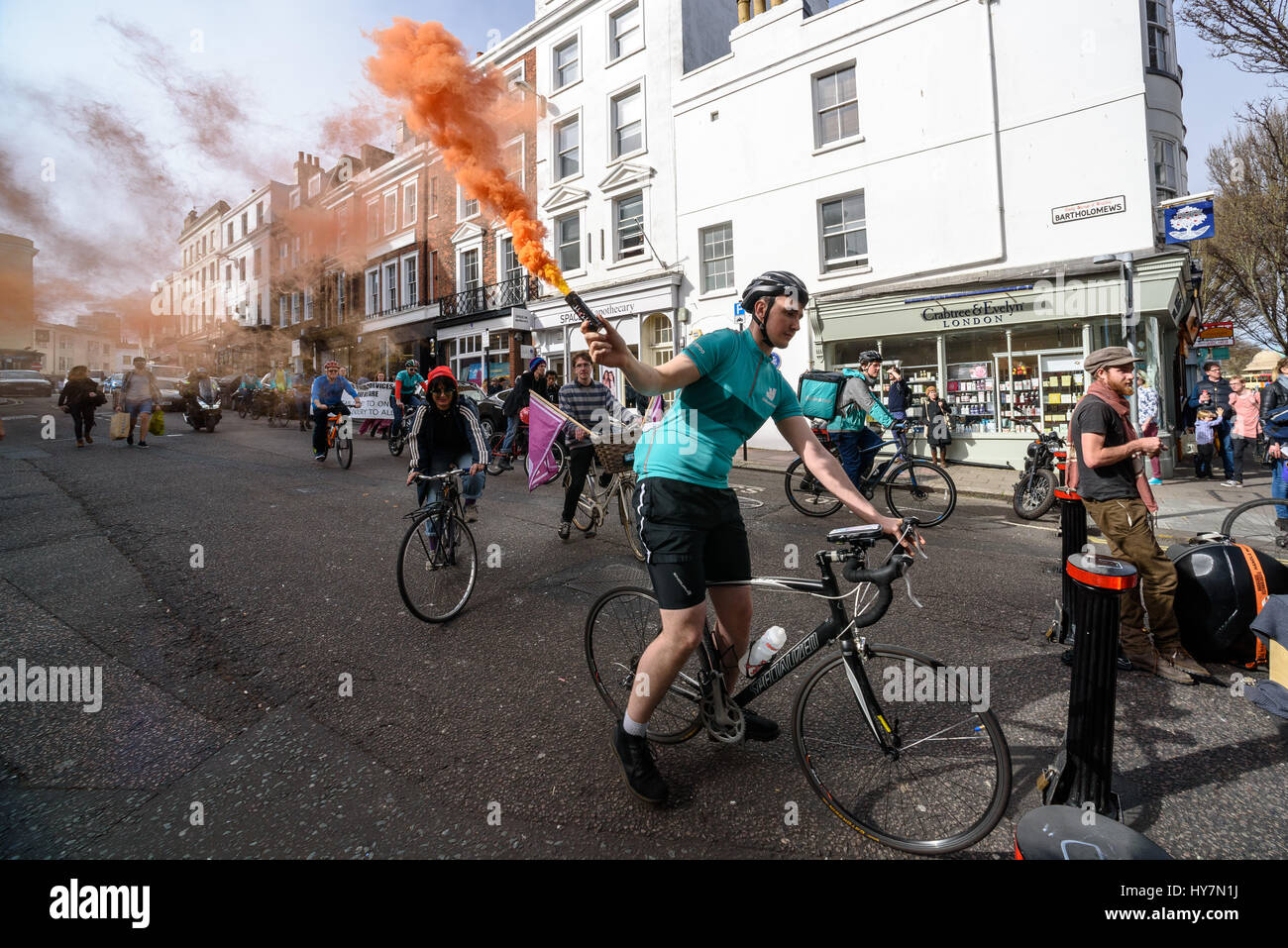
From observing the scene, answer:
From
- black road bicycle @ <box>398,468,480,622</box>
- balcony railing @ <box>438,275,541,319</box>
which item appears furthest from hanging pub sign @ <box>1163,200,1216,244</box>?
balcony railing @ <box>438,275,541,319</box>

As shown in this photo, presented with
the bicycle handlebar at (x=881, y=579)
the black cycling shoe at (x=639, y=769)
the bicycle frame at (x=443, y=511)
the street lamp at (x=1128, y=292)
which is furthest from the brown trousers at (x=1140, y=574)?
the street lamp at (x=1128, y=292)

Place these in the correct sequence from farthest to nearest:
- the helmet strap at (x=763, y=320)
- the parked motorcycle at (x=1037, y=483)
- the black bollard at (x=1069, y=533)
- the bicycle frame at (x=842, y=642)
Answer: the parked motorcycle at (x=1037, y=483), the black bollard at (x=1069, y=533), the helmet strap at (x=763, y=320), the bicycle frame at (x=842, y=642)

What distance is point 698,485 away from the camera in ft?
8.84

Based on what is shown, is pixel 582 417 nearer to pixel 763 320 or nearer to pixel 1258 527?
pixel 763 320

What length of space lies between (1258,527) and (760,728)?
673 centimetres

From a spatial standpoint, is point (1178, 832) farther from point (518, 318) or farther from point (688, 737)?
point (518, 318)

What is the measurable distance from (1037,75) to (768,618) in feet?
49.8

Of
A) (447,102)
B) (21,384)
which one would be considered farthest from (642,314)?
(21,384)

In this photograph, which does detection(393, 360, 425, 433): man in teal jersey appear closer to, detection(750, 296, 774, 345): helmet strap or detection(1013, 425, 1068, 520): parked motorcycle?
detection(1013, 425, 1068, 520): parked motorcycle

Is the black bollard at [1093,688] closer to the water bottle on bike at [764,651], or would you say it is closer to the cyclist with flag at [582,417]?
the water bottle on bike at [764,651]

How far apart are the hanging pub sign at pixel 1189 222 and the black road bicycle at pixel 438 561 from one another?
569 inches

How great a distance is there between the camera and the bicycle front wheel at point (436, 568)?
488 centimetres

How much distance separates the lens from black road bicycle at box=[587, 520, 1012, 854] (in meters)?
2.36

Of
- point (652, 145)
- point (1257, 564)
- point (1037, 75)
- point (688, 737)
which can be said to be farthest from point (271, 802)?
point (652, 145)
